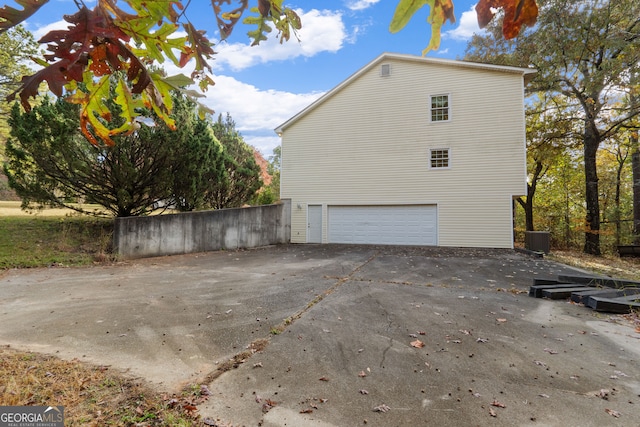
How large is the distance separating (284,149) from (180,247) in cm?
673

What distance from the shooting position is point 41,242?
869cm

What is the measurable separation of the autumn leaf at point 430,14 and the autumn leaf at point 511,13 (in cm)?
10

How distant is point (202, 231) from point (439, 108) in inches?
410

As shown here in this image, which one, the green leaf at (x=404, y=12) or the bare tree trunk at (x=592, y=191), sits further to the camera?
the bare tree trunk at (x=592, y=191)

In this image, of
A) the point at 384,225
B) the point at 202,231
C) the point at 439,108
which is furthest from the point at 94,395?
the point at 439,108

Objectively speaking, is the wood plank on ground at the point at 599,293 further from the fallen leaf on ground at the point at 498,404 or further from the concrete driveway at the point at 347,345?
the fallen leaf on ground at the point at 498,404

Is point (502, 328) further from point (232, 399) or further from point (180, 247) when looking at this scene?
point (180, 247)

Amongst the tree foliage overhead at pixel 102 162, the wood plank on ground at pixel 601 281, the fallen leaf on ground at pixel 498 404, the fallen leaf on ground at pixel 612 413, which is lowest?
the fallen leaf on ground at pixel 612 413

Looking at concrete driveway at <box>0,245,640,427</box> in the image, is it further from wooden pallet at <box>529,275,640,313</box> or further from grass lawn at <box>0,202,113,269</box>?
grass lawn at <box>0,202,113,269</box>

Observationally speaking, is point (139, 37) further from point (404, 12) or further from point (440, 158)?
point (440, 158)

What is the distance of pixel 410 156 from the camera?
12.7 m

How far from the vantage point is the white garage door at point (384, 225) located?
12.5 metres

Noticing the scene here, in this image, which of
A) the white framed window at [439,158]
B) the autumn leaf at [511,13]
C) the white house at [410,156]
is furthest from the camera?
the white framed window at [439,158]

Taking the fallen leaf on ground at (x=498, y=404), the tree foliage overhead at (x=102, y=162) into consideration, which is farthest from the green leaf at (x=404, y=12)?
the tree foliage overhead at (x=102, y=162)
